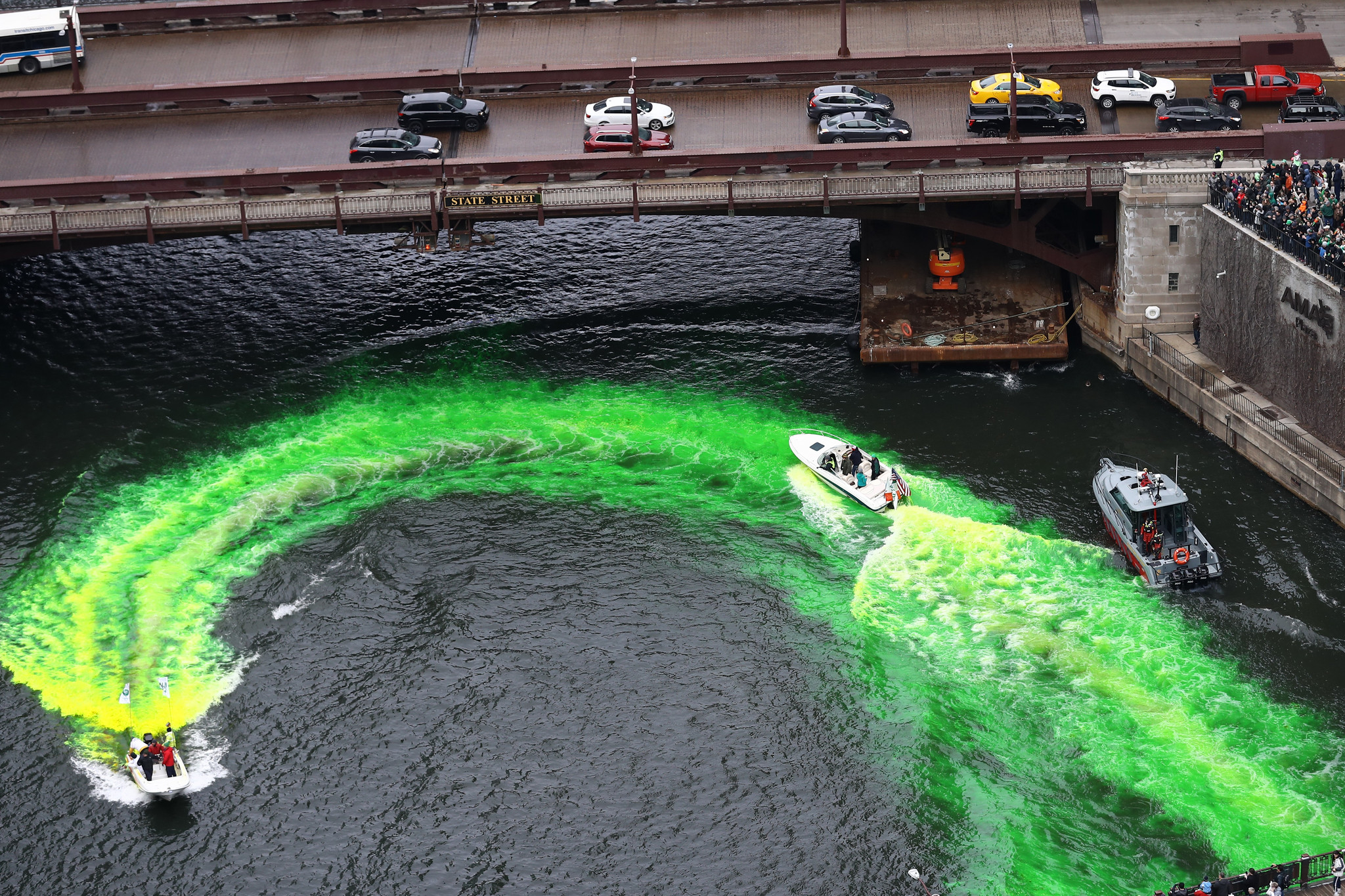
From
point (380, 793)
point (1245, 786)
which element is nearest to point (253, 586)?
point (380, 793)

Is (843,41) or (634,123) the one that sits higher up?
(843,41)

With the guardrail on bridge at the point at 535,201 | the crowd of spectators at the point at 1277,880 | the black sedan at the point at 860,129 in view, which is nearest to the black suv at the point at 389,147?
the guardrail on bridge at the point at 535,201

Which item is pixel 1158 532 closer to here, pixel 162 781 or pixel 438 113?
pixel 162 781

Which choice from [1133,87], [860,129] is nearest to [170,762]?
[860,129]

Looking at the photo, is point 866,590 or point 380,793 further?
point 866,590

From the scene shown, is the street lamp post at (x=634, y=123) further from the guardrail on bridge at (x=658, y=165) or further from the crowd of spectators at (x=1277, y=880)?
the crowd of spectators at (x=1277, y=880)

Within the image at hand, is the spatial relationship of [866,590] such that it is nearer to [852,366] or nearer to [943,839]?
[943,839]
